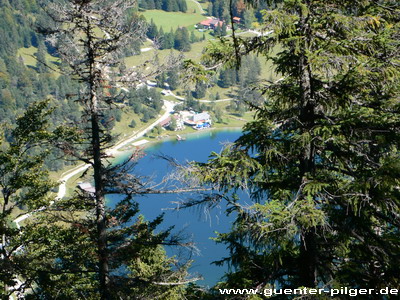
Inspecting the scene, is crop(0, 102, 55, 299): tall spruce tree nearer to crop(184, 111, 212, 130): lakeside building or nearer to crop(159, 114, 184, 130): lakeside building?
crop(159, 114, 184, 130): lakeside building

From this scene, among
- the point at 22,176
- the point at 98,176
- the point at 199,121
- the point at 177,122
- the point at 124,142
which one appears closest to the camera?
the point at 98,176

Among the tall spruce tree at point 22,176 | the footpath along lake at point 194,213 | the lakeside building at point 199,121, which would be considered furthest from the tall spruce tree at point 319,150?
the lakeside building at point 199,121

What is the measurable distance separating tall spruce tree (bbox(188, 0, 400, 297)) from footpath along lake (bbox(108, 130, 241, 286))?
2.39 ft

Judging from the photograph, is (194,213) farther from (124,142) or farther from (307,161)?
(124,142)

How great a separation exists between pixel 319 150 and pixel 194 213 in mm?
30104

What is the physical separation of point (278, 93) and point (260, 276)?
3148mm

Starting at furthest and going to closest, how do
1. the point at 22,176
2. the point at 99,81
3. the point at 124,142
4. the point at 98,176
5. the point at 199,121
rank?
1. the point at 199,121
2. the point at 124,142
3. the point at 22,176
4. the point at 99,81
5. the point at 98,176

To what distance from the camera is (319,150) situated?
23.0ft

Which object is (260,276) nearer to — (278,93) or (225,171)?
(225,171)

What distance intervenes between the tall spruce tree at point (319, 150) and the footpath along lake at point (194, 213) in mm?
729

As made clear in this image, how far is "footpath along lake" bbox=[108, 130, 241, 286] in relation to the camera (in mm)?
11983

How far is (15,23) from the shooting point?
19125 centimetres

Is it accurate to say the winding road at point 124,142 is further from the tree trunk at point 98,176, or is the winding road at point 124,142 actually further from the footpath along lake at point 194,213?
the tree trunk at point 98,176

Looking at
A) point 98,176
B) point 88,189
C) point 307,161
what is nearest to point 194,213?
point 98,176
